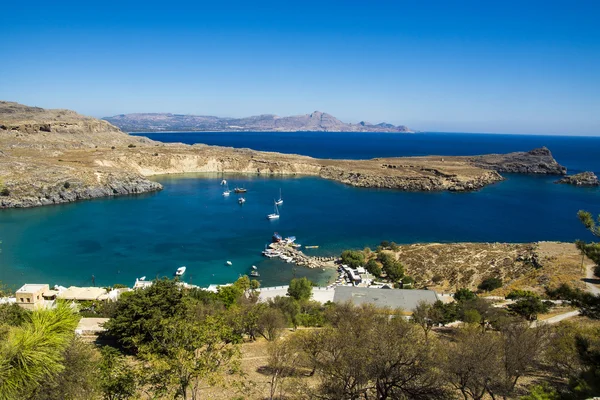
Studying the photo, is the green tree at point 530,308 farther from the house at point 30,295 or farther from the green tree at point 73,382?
the house at point 30,295

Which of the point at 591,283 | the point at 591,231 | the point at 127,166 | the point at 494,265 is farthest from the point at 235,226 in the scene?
the point at 127,166

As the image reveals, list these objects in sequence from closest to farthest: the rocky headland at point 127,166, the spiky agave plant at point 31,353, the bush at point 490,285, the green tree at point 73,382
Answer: the spiky agave plant at point 31,353 < the green tree at point 73,382 < the bush at point 490,285 < the rocky headland at point 127,166

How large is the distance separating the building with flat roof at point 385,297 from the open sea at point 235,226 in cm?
724

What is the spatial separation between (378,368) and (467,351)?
3.31 metres

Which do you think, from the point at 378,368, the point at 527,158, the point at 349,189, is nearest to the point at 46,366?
the point at 378,368

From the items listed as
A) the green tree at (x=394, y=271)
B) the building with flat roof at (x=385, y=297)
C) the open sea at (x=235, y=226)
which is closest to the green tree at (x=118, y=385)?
the building with flat roof at (x=385, y=297)

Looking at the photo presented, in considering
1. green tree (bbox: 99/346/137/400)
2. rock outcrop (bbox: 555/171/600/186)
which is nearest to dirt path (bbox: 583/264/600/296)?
green tree (bbox: 99/346/137/400)

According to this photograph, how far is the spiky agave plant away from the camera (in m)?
4.43

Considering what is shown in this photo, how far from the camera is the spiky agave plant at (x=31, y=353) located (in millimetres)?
4426

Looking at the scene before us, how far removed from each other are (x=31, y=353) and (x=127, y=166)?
93835 mm

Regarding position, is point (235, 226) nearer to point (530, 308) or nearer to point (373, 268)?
point (373, 268)

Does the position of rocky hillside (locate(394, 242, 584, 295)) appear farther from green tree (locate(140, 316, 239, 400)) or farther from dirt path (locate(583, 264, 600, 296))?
green tree (locate(140, 316, 239, 400))

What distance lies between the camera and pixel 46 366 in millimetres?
4676

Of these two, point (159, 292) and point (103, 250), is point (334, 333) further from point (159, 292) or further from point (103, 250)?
point (103, 250)
